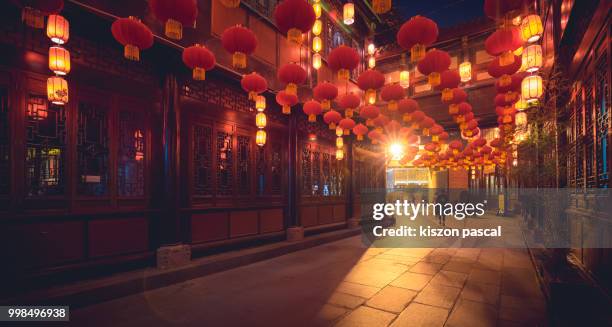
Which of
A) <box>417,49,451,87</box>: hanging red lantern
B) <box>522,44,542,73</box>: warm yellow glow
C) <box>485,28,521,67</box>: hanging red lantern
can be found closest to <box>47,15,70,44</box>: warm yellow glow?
<box>417,49,451,87</box>: hanging red lantern

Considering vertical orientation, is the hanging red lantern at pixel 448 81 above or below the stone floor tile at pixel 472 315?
→ above

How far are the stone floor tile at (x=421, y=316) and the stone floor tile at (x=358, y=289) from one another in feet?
2.34

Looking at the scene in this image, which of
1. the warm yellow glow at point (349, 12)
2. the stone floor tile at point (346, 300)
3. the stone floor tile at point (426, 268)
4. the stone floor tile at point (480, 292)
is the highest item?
the warm yellow glow at point (349, 12)

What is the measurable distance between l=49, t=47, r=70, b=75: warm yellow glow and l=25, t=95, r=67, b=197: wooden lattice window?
771 mm

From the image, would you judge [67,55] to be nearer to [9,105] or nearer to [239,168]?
[9,105]

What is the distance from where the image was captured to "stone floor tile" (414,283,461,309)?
14.5ft

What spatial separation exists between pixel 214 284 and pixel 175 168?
244 cm

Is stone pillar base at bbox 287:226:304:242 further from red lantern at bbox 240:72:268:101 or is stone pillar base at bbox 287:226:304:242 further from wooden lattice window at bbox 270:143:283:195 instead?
red lantern at bbox 240:72:268:101

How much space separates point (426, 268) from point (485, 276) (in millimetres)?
1126

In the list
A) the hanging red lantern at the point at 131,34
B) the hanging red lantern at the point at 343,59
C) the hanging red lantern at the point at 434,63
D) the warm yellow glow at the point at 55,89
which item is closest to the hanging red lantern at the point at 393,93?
the hanging red lantern at the point at 434,63

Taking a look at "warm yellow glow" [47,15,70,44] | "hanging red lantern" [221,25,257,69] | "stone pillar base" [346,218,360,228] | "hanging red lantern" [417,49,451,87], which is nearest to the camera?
"warm yellow glow" [47,15,70,44]

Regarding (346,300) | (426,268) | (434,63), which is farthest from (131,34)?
(426,268)

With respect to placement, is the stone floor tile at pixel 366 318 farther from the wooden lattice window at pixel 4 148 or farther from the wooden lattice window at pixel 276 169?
the wooden lattice window at pixel 4 148

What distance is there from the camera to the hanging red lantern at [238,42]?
455 centimetres
